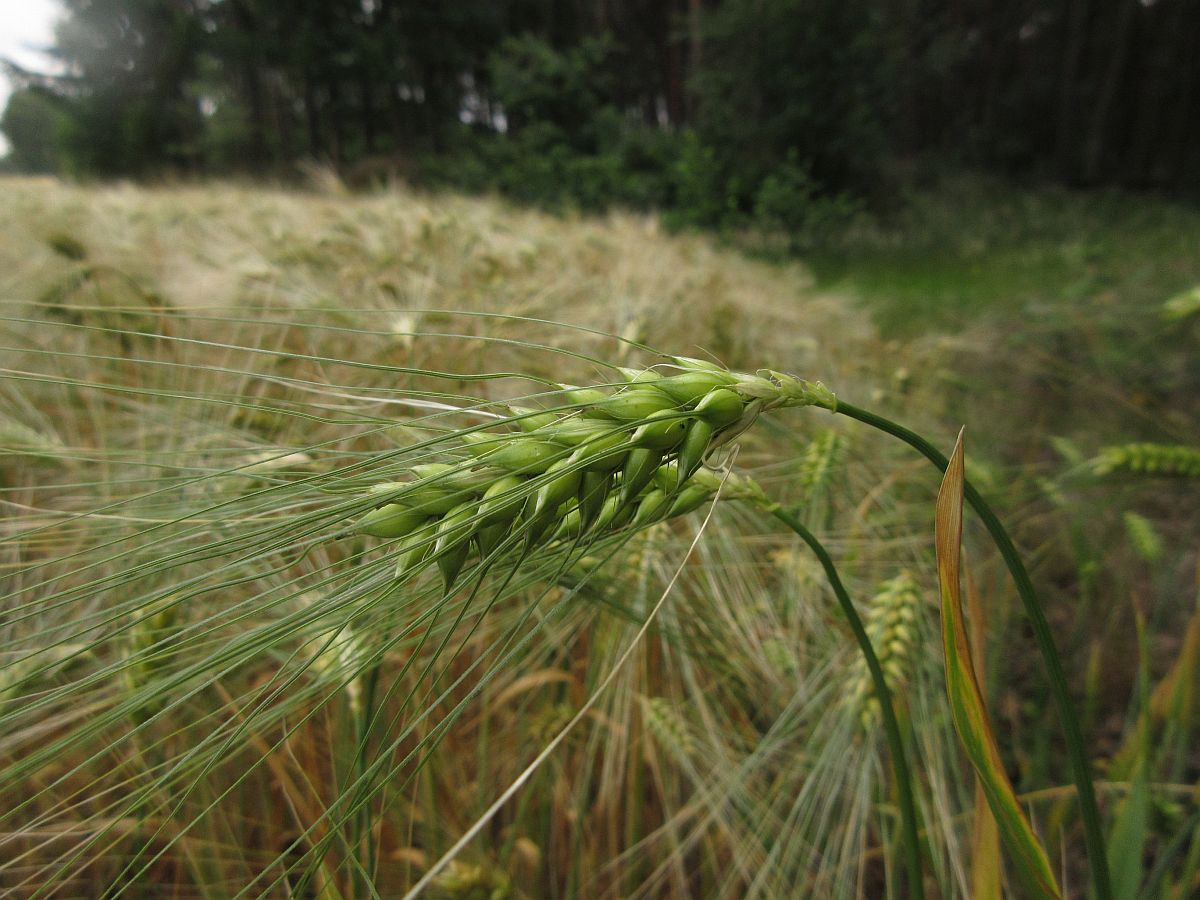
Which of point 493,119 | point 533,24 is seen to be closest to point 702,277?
point 493,119

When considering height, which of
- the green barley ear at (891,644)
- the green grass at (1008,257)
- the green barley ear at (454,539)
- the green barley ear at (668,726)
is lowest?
the green barley ear at (668,726)

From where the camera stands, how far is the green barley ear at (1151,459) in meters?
0.91

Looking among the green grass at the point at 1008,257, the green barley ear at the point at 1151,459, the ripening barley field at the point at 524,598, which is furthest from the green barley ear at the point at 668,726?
the green grass at the point at 1008,257

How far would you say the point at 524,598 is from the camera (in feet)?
2.56

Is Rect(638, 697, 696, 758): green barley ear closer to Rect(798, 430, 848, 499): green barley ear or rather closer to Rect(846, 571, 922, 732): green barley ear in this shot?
Rect(846, 571, 922, 732): green barley ear

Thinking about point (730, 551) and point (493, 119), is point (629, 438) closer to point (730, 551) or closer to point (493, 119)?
point (730, 551)

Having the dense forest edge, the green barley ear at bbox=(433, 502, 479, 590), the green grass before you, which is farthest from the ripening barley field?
the dense forest edge

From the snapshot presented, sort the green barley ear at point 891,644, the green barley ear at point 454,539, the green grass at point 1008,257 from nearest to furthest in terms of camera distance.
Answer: the green barley ear at point 454,539 < the green barley ear at point 891,644 < the green grass at point 1008,257

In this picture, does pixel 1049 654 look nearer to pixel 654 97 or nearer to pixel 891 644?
pixel 891 644

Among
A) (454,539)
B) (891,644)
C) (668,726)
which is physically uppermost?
(454,539)

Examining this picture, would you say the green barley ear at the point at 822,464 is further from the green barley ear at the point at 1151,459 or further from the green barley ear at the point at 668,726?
the green barley ear at the point at 1151,459

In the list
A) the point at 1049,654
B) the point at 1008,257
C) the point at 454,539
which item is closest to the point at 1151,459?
the point at 1049,654

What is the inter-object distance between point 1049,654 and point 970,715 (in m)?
0.07

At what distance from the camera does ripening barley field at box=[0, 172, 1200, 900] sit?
38cm
